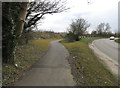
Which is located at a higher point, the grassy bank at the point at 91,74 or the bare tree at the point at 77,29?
the bare tree at the point at 77,29

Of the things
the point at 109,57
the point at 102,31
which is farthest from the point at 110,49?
the point at 102,31

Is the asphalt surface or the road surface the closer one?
the road surface

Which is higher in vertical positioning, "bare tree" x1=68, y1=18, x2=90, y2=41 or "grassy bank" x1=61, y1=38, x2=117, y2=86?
Result: "bare tree" x1=68, y1=18, x2=90, y2=41

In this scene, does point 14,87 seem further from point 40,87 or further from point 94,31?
point 94,31

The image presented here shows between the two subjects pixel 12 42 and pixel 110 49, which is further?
pixel 110 49

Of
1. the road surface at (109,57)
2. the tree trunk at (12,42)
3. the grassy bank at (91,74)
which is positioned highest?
the tree trunk at (12,42)

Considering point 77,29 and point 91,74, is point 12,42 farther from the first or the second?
point 77,29

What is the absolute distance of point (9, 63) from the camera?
498 cm

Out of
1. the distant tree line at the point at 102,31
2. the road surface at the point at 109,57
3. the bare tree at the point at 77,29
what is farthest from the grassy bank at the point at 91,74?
the distant tree line at the point at 102,31

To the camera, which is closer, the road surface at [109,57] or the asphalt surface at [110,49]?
the road surface at [109,57]

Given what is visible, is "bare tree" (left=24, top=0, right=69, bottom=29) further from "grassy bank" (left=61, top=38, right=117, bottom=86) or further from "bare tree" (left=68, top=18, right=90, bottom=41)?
"bare tree" (left=68, top=18, right=90, bottom=41)

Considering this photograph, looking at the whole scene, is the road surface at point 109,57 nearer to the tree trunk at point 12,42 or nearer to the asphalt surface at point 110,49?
the asphalt surface at point 110,49

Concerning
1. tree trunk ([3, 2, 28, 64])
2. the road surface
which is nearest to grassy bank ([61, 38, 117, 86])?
the road surface

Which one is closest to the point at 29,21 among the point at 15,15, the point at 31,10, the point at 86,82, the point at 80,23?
the point at 31,10
